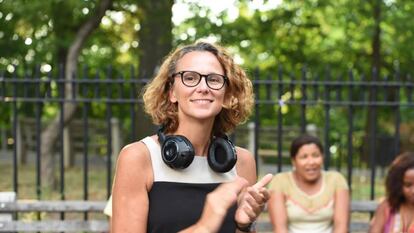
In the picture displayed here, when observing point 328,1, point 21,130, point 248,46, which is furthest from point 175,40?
point 21,130

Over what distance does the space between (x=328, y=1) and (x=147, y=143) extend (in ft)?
29.5

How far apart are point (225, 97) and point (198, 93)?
197 mm

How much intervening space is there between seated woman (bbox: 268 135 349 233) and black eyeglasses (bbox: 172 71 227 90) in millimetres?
2748

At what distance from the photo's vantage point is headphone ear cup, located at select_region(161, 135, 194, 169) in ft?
6.95

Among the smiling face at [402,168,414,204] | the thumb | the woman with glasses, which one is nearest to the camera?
the thumb

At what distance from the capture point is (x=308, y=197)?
4902 mm

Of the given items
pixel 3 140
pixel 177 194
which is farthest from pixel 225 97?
pixel 3 140

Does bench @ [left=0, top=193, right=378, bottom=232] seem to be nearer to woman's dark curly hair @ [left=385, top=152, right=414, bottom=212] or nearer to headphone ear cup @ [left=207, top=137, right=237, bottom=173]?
woman's dark curly hair @ [left=385, top=152, right=414, bottom=212]

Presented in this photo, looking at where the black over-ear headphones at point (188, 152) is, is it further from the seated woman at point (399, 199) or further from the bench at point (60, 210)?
the bench at point (60, 210)

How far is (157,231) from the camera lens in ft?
6.95

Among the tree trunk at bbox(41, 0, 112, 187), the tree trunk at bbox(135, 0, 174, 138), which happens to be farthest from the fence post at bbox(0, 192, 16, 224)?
the tree trunk at bbox(41, 0, 112, 187)

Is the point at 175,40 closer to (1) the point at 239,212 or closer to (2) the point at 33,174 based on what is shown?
(2) the point at 33,174

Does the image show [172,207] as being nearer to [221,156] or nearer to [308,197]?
[221,156]

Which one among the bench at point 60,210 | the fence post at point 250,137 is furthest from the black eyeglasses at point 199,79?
the fence post at point 250,137
